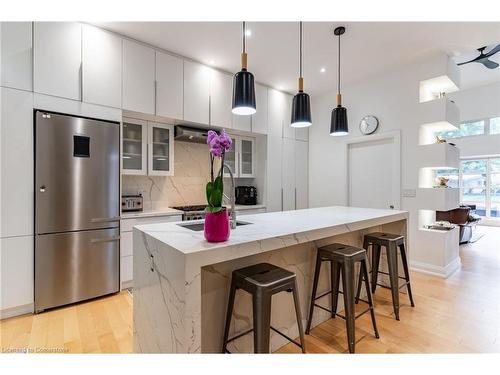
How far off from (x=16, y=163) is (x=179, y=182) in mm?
2057

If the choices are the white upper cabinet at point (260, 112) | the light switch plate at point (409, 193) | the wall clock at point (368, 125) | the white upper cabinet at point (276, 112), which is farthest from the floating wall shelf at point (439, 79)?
the white upper cabinet at point (260, 112)

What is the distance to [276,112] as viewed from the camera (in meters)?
4.70

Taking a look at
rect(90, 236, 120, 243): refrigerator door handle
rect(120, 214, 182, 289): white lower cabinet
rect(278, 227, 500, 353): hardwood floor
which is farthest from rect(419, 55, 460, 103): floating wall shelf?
rect(90, 236, 120, 243): refrigerator door handle

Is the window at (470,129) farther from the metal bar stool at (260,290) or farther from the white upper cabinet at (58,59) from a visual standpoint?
the white upper cabinet at (58,59)

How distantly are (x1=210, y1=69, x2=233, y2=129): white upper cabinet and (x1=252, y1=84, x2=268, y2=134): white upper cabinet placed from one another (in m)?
0.54

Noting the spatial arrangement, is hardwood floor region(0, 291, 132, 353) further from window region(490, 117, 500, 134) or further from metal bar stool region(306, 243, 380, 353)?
window region(490, 117, 500, 134)

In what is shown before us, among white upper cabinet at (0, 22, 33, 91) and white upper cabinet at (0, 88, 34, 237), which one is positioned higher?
white upper cabinet at (0, 22, 33, 91)

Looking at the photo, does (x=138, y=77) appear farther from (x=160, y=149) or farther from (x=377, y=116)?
(x=377, y=116)

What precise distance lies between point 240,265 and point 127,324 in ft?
4.59

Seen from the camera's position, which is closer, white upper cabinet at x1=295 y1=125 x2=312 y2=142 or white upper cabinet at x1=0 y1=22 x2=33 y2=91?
white upper cabinet at x1=0 y1=22 x2=33 y2=91

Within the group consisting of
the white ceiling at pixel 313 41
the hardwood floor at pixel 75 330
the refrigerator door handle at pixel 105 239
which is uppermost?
the white ceiling at pixel 313 41

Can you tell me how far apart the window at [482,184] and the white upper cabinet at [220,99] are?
8562mm

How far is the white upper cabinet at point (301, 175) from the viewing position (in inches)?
199

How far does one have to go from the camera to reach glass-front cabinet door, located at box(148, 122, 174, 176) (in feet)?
11.4
